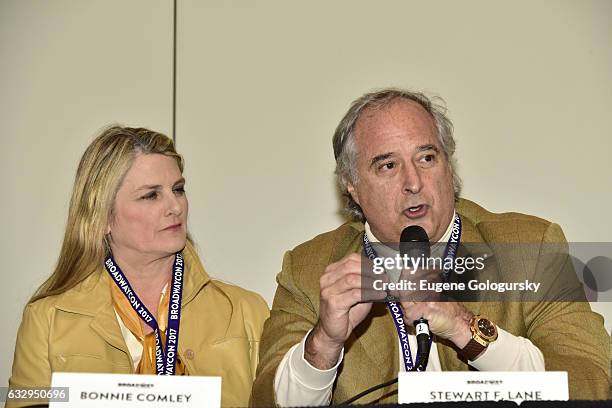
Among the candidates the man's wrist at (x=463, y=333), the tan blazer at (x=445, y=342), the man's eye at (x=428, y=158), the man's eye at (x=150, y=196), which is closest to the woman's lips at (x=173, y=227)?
the man's eye at (x=150, y=196)

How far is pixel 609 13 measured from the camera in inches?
146

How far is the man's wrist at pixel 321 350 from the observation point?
2424mm

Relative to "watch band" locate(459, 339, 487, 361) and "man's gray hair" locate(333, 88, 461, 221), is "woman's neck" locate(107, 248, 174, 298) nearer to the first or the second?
"man's gray hair" locate(333, 88, 461, 221)

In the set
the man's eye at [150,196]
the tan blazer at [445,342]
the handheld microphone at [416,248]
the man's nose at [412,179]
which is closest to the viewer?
the handheld microphone at [416,248]

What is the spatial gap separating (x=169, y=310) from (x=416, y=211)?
0.97m

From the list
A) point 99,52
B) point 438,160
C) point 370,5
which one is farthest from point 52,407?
point 370,5

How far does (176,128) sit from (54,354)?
4.04 feet

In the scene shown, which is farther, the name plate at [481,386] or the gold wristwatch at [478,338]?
the gold wristwatch at [478,338]

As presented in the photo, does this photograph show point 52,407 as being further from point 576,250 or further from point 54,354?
point 576,250

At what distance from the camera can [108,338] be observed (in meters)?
2.89

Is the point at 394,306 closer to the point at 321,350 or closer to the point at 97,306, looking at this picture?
the point at 321,350

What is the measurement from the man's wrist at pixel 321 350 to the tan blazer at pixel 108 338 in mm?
441

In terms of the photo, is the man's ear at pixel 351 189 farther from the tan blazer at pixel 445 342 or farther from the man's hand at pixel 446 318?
the man's hand at pixel 446 318

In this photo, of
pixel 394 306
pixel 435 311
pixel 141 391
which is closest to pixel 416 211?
pixel 394 306
